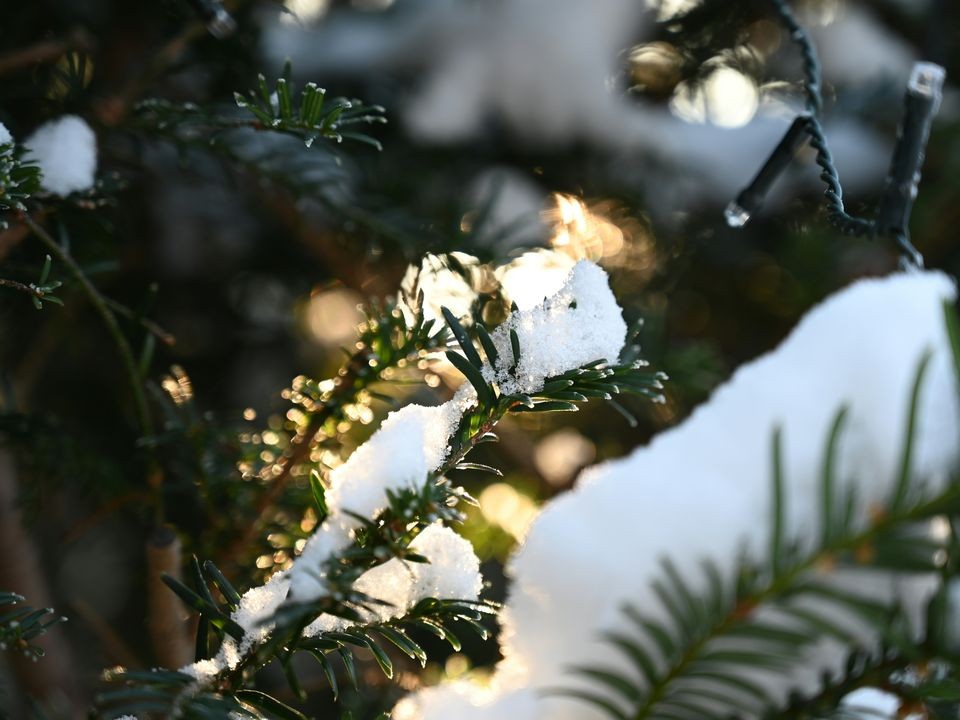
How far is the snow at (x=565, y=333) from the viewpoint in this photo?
9.3 inches

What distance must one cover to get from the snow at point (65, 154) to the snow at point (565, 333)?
0.17 m

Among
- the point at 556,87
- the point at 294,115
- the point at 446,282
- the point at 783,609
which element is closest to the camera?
the point at 783,609

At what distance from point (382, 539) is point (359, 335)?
0.41ft

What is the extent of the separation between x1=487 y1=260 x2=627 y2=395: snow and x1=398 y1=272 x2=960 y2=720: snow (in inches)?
1.3

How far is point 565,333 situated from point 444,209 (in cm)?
30

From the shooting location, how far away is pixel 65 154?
314 mm

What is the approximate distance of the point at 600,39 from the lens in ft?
2.16

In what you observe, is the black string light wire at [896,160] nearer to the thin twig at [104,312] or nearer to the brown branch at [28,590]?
the thin twig at [104,312]

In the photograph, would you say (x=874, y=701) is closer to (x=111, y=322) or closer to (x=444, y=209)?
(x=111, y=322)

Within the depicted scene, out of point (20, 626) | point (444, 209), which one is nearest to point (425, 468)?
point (20, 626)

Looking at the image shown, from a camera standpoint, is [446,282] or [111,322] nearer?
[111,322]

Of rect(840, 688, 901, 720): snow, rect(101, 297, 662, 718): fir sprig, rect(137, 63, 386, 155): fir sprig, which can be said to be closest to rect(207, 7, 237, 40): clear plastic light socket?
rect(137, 63, 386, 155): fir sprig

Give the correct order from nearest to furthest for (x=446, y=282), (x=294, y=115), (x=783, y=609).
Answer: (x=783, y=609) → (x=294, y=115) → (x=446, y=282)

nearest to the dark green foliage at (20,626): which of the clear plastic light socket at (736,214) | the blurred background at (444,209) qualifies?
the blurred background at (444,209)
